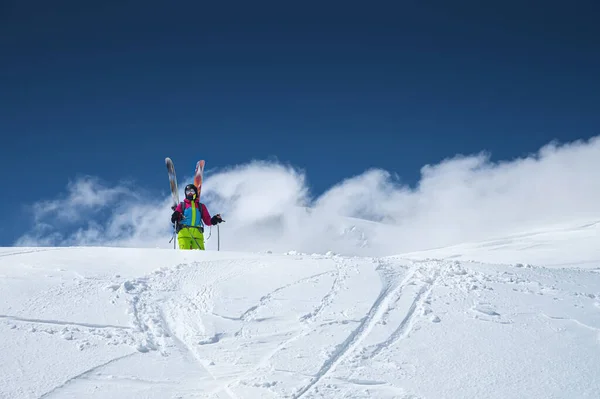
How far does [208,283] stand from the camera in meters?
7.98

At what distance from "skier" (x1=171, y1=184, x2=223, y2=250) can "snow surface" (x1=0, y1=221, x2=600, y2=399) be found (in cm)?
314

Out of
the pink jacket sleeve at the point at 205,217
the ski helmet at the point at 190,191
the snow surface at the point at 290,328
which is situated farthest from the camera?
the pink jacket sleeve at the point at 205,217

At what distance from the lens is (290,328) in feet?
20.5

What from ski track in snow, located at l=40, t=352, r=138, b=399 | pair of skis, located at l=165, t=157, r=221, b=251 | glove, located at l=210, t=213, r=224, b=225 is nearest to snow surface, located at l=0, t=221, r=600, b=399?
ski track in snow, located at l=40, t=352, r=138, b=399

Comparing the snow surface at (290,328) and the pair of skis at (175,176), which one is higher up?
the pair of skis at (175,176)

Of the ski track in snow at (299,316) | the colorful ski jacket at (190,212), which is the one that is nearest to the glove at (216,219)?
the colorful ski jacket at (190,212)

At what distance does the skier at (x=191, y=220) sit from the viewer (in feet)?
41.8

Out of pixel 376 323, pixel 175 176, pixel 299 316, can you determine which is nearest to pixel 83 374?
pixel 299 316

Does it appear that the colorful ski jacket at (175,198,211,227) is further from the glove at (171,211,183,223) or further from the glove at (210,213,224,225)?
Result: the glove at (210,213,224,225)

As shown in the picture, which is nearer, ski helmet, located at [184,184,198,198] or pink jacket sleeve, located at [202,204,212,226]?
ski helmet, located at [184,184,198,198]

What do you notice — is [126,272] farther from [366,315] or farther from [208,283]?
[366,315]

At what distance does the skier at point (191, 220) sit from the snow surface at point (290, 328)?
3.14m

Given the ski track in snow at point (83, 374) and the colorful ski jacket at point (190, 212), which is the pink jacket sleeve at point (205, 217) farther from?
the ski track in snow at point (83, 374)

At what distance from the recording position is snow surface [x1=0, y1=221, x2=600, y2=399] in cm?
487
